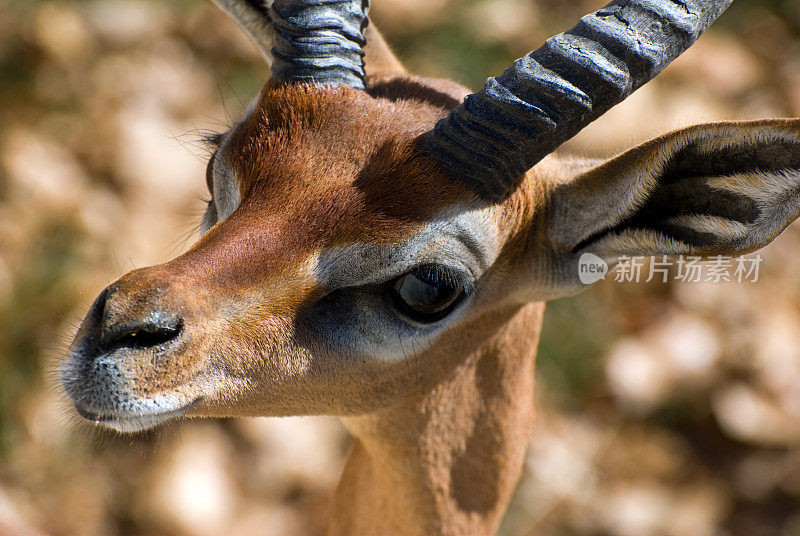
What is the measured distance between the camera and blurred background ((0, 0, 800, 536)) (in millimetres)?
4914

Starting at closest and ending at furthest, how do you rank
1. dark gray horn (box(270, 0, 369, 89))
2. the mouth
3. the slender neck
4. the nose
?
the nose
the mouth
dark gray horn (box(270, 0, 369, 89))
the slender neck

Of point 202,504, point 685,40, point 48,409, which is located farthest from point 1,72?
point 685,40

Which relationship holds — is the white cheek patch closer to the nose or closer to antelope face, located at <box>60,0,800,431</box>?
antelope face, located at <box>60,0,800,431</box>

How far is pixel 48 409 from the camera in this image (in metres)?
4.89

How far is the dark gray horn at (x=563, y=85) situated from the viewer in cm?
207

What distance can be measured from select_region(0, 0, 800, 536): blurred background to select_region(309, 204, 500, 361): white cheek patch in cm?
282

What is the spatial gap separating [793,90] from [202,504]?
6087 millimetres

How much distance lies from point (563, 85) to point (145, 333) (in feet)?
3.90

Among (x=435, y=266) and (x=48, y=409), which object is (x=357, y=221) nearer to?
(x=435, y=266)

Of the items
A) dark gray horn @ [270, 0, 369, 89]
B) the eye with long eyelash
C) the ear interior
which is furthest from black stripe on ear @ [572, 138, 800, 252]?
dark gray horn @ [270, 0, 369, 89]

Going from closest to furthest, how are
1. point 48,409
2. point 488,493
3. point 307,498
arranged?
1. point 488,493
2. point 48,409
3. point 307,498

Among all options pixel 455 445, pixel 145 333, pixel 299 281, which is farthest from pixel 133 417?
pixel 455 445

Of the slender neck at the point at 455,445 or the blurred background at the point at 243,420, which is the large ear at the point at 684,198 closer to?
the slender neck at the point at 455,445

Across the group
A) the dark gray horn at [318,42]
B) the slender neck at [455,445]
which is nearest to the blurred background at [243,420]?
the slender neck at [455,445]
